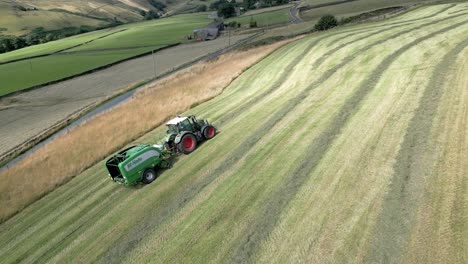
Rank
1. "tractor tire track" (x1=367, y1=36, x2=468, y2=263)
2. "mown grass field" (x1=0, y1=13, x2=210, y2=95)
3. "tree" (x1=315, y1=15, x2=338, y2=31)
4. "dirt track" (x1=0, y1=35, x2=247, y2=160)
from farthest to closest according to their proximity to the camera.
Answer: "tree" (x1=315, y1=15, x2=338, y2=31) → "mown grass field" (x1=0, y1=13, x2=210, y2=95) → "dirt track" (x1=0, y1=35, x2=247, y2=160) → "tractor tire track" (x1=367, y1=36, x2=468, y2=263)

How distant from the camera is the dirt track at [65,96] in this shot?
1308 inches

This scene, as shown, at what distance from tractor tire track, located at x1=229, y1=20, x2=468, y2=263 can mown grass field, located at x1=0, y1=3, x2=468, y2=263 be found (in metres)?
0.05

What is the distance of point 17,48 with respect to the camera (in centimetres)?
11262

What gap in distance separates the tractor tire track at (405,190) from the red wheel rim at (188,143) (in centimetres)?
943

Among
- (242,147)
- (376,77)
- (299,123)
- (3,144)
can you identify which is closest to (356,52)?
(376,77)

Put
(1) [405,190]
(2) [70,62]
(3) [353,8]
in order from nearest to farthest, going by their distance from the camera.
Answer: (1) [405,190], (2) [70,62], (3) [353,8]

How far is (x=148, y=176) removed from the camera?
49.3ft

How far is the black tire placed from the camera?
14.9 metres

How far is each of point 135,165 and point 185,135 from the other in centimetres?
308

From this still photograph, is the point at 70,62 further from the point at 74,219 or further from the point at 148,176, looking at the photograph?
the point at 74,219

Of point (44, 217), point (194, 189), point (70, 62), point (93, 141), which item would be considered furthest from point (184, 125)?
point (70, 62)

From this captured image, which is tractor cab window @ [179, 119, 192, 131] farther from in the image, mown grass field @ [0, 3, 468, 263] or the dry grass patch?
the dry grass patch

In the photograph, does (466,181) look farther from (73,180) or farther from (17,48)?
(17,48)

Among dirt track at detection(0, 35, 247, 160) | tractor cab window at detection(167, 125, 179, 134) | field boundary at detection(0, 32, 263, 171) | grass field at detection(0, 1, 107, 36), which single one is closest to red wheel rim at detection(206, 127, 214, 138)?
tractor cab window at detection(167, 125, 179, 134)
